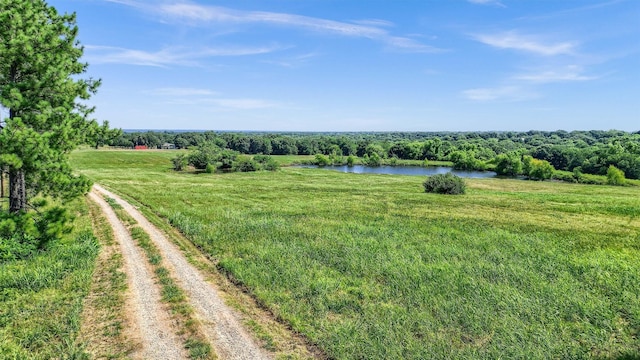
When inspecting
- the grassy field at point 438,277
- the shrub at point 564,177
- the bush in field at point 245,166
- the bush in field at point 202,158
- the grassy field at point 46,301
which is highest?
the bush in field at point 202,158

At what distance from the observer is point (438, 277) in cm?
1447

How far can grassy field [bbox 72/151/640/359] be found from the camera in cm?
995

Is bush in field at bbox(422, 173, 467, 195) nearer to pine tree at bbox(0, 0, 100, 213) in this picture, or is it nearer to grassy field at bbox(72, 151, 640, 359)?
grassy field at bbox(72, 151, 640, 359)

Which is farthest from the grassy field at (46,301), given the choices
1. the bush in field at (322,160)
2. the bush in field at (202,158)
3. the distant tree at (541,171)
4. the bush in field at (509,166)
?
the bush in field at (322,160)

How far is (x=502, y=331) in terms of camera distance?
409 inches

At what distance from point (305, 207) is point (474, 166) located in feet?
361

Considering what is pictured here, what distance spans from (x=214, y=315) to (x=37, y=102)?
39.9 ft

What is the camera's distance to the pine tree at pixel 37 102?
1353 cm

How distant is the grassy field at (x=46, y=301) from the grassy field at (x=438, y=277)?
5.41 meters

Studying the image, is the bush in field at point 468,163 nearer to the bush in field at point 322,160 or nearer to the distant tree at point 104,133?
the bush in field at point 322,160

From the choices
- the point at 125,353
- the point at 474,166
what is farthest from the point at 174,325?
the point at 474,166

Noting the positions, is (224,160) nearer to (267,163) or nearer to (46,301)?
(267,163)

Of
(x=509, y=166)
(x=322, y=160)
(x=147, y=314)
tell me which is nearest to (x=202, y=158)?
(x=322, y=160)

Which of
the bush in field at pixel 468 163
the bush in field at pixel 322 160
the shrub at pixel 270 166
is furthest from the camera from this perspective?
the bush in field at pixel 322 160
